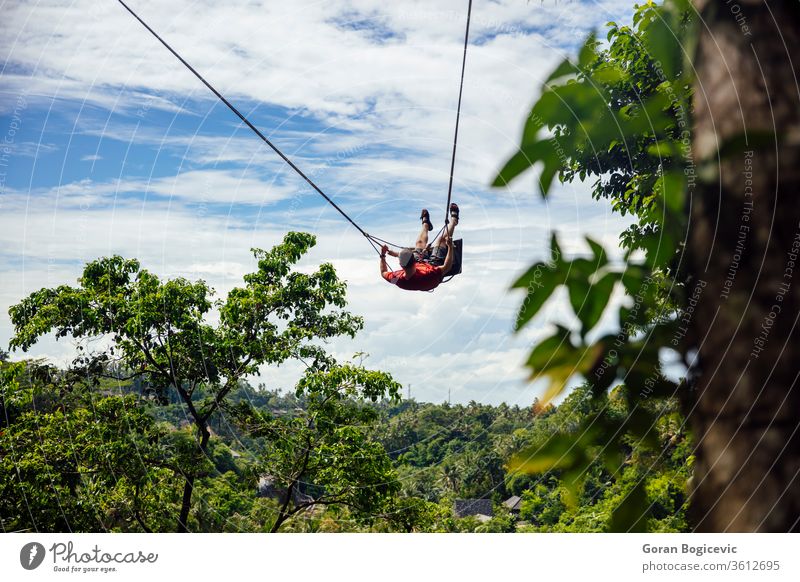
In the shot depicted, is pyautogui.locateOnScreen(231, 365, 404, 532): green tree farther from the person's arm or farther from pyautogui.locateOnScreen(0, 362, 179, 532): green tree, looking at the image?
the person's arm

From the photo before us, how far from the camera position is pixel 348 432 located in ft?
32.3

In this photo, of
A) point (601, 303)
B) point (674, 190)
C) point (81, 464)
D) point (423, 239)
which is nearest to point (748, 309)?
point (601, 303)

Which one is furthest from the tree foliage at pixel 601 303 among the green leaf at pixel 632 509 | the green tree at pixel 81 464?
the green tree at pixel 81 464

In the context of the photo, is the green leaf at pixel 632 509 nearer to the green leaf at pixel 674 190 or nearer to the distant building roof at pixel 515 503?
the green leaf at pixel 674 190

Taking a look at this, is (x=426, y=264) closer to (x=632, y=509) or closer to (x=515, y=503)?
(x=515, y=503)

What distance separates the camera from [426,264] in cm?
642

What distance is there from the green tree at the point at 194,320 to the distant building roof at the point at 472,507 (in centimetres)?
360

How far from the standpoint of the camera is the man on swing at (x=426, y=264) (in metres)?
6.16

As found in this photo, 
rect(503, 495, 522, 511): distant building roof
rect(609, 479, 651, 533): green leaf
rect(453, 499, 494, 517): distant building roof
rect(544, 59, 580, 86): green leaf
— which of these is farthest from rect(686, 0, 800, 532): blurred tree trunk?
rect(453, 499, 494, 517): distant building roof

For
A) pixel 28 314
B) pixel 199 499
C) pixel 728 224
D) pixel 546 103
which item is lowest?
pixel 199 499
